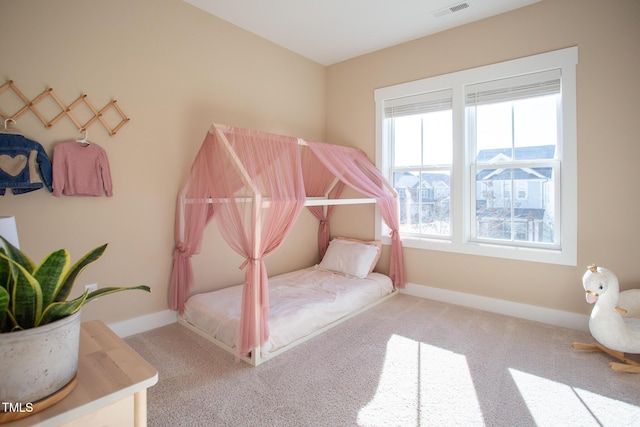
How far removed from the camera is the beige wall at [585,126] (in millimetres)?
2574

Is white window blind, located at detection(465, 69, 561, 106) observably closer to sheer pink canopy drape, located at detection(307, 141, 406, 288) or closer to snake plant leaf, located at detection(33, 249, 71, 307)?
sheer pink canopy drape, located at detection(307, 141, 406, 288)

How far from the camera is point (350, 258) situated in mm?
3752

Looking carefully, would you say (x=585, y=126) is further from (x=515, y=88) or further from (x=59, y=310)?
(x=59, y=310)

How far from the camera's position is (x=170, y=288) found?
2.93 m

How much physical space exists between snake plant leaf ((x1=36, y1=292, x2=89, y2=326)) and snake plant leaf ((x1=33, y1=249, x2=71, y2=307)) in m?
0.03

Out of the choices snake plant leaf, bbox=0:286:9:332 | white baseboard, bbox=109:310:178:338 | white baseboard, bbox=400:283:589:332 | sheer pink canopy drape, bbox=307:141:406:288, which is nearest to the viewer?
snake plant leaf, bbox=0:286:9:332

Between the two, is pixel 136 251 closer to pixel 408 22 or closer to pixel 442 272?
pixel 442 272

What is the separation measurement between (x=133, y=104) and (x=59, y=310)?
239 centimetres

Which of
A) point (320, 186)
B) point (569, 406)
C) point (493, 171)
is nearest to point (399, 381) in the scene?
point (569, 406)

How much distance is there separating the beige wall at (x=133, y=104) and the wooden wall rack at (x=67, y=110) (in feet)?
0.12

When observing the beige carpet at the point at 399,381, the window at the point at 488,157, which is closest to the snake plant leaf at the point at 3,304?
the beige carpet at the point at 399,381

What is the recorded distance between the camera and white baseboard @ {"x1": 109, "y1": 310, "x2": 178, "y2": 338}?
2678mm

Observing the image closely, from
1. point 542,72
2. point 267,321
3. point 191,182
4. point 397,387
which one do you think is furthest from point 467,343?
point 191,182

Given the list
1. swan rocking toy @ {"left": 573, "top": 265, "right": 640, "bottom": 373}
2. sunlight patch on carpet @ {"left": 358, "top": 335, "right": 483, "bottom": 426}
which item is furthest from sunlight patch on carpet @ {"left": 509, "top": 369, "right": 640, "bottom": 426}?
swan rocking toy @ {"left": 573, "top": 265, "right": 640, "bottom": 373}
